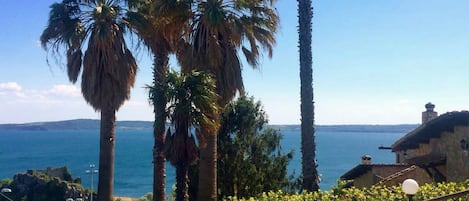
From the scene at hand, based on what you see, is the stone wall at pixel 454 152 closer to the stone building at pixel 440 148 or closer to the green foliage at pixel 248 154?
the stone building at pixel 440 148

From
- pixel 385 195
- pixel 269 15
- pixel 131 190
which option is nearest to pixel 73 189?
pixel 131 190

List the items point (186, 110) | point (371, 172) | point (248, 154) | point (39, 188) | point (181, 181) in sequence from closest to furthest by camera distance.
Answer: point (186, 110), point (181, 181), point (371, 172), point (248, 154), point (39, 188)

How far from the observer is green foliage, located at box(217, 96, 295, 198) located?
68.6ft

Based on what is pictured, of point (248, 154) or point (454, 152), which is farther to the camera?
point (248, 154)

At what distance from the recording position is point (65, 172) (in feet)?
205

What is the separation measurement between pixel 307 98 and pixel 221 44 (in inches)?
128

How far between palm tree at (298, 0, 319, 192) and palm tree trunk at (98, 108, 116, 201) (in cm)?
677

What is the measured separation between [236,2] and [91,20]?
5174mm

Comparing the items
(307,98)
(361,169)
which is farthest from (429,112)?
(307,98)

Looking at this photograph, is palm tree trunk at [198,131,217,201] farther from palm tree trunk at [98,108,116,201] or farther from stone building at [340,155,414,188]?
stone building at [340,155,414,188]

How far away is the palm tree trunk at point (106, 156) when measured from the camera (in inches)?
628

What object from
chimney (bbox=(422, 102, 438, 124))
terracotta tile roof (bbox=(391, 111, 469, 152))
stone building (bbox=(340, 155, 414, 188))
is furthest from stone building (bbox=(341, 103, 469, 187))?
chimney (bbox=(422, 102, 438, 124))

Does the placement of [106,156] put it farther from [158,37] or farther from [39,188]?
[39,188]

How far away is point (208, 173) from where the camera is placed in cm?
1359
